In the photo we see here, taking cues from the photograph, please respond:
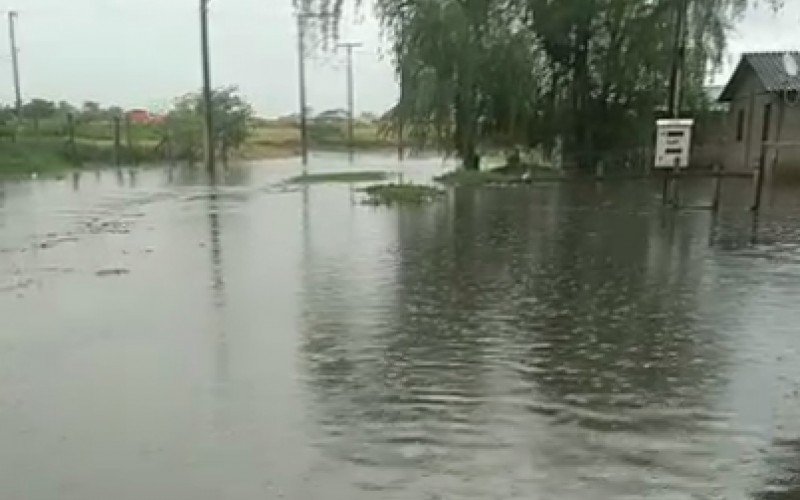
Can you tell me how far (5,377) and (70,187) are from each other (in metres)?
21.6

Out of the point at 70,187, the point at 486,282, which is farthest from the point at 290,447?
the point at 70,187

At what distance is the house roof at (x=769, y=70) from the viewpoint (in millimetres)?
29416

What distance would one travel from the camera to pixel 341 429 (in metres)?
5.30

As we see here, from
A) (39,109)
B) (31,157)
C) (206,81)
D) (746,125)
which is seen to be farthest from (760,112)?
(39,109)

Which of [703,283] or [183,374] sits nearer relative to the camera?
[183,374]

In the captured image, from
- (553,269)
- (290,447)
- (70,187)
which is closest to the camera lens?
(290,447)

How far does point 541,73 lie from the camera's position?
30.9 m

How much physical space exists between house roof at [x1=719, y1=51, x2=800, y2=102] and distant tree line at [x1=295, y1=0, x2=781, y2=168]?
174 cm

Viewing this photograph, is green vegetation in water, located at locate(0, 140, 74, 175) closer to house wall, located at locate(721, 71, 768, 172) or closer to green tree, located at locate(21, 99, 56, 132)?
green tree, located at locate(21, 99, 56, 132)

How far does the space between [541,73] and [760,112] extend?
24.6ft

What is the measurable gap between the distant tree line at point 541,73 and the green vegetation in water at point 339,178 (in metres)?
2.07

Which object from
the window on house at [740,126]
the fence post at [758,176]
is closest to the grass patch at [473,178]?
the fence post at [758,176]

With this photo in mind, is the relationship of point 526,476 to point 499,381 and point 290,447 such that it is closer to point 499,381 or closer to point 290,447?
point 290,447

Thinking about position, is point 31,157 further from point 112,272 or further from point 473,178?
point 112,272
